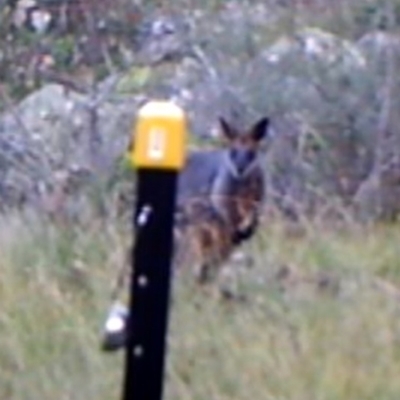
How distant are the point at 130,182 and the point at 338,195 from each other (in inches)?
42.3

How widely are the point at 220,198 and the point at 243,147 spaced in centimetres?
33

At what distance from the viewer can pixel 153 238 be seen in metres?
4.43

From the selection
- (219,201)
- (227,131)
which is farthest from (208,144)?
(219,201)

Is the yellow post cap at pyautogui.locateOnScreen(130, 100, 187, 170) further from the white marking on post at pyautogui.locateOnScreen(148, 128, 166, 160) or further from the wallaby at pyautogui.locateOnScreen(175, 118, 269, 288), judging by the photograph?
the wallaby at pyautogui.locateOnScreen(175, 118, 269, 288)

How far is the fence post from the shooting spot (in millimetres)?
4359

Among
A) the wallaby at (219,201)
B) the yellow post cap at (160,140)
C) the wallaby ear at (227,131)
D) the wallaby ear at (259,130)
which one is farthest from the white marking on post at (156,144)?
the wallaby ear at (227,131)

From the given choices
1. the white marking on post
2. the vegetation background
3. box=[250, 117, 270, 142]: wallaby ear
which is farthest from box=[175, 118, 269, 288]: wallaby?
the white marking on post

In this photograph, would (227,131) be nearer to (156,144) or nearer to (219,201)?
(219,201)

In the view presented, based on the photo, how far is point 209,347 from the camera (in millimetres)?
6336

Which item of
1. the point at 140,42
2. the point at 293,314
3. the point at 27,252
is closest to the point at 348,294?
the point at 293,314

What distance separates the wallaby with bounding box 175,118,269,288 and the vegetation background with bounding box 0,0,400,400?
124 millimetres

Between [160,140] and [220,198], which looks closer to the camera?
[160,140]

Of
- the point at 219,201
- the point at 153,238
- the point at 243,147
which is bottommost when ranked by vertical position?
the point at 219,201

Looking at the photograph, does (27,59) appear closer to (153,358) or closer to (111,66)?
(111,66)
